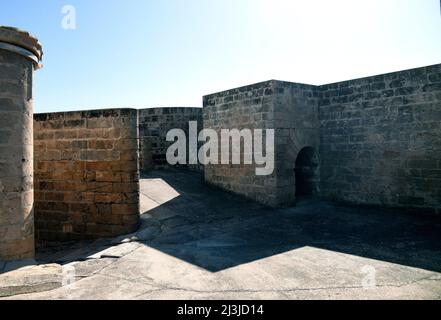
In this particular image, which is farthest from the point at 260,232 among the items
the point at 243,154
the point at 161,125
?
the point at 161,125

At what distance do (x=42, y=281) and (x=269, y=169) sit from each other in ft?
18.7

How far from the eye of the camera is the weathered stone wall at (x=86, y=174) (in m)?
5.98

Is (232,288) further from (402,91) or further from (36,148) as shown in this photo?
(402,91)

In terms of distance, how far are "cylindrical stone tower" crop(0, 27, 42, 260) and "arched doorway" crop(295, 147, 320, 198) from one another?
712 centimetres

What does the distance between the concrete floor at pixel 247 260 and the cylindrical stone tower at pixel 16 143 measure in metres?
Result: 0.47

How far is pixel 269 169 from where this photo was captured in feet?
26.3

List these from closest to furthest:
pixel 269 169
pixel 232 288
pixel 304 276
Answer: pixel 232 288 → pixel 304 276 → pixel 269 169

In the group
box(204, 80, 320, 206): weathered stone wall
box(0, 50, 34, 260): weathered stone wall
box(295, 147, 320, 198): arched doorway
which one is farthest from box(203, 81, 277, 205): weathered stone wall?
box(0, 50, 34, 260): weathered stone wall

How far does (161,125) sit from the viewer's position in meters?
12.2

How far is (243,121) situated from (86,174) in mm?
4272

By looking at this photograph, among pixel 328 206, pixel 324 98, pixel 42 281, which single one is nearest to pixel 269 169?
pixel 328 206

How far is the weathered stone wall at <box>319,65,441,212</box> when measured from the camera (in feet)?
23.1

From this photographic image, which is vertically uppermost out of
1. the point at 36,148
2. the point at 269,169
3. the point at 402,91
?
the point at 402,91
